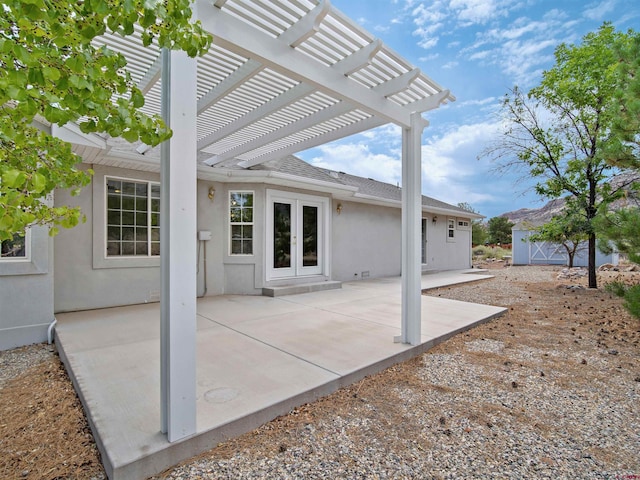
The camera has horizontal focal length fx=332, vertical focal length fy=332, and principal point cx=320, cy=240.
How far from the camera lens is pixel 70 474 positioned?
2098 millimetres

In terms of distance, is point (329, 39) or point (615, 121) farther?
point (615, 121)

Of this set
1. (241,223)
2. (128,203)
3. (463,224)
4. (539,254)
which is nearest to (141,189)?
(128,203)

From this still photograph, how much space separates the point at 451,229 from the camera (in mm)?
15203

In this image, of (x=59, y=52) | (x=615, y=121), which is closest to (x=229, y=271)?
(x=59, y=52)

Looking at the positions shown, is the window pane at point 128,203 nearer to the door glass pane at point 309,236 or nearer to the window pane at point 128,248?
the window pane at point 128,248

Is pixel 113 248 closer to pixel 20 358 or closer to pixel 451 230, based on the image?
pixel 20 358

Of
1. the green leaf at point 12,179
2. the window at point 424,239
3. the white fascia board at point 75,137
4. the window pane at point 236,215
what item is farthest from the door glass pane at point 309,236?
the green leaf at point 12,179

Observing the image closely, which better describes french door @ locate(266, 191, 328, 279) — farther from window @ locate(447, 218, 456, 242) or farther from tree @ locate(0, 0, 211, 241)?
window @ locate(447, 218, 456, 242)

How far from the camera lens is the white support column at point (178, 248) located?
216 centimetres

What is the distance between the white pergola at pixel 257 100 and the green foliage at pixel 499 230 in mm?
31106

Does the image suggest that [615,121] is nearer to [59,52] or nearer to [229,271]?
[59,52]

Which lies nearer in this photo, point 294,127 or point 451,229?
point 294,127

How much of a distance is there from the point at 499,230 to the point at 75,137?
3404cm

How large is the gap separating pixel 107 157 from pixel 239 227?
3.04 m
